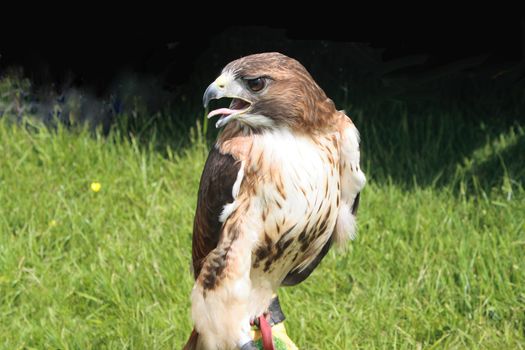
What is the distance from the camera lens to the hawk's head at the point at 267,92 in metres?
2.52

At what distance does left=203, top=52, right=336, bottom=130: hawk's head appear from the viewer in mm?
2521

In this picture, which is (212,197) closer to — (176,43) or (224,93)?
(224,93)

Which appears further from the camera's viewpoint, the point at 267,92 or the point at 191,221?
the point at 191,221

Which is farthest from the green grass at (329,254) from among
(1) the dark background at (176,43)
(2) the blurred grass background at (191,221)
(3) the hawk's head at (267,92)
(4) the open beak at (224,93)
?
(4) the open beak at (224,93)

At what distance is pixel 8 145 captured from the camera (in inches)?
203

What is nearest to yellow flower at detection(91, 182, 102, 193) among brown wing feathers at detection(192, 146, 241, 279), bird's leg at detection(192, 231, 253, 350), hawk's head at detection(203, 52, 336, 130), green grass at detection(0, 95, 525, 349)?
green grass at detection(0, 95, 525, 349)

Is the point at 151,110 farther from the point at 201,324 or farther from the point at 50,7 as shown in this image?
the point at 201,324

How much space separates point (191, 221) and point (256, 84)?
2.00m

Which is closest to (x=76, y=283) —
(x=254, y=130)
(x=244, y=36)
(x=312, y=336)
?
(x=312, y=336)

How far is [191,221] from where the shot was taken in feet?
14.6

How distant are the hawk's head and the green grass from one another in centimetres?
132

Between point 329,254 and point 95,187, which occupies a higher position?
point 95,187

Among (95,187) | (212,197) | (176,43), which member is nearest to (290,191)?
(212,197)

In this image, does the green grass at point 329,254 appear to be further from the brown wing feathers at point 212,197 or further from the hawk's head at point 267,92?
the hawk's head at point 267,92
